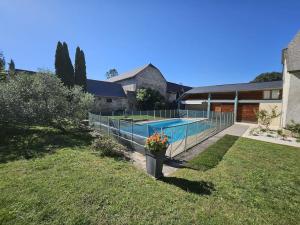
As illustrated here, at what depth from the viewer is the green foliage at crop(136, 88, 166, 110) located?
29.7m

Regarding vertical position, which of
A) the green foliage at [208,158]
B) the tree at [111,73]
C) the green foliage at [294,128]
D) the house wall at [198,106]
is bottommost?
the green foliage at [208,158]

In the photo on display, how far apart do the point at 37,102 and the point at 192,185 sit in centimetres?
1111

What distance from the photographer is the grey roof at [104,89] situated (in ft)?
92.2

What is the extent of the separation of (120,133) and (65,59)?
2017 cm

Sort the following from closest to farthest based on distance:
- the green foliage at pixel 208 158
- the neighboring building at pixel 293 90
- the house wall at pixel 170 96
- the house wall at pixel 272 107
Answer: the green foliage at pixel 208 158, the neighboring building at pixel 293 90, the house wall at pixel 272 107, the house wall at pixel 170 96

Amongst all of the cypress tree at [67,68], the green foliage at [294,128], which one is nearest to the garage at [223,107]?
the green foliage at [294,128]

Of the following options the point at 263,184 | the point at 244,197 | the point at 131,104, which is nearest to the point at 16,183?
the point at 244,197

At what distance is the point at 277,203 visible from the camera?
410 centimetres

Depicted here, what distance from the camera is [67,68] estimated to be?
78.6ft

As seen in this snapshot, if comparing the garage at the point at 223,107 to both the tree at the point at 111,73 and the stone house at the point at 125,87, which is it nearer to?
the stone house at the point at 125,87

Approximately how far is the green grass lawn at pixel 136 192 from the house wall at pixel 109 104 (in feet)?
69.2

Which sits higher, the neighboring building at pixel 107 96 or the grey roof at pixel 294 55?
the grey roof at pixel 294 55

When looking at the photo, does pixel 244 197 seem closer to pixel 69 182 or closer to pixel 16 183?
pixel 69 182

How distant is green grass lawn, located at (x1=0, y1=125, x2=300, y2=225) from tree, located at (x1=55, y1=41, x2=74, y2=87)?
19171mm
